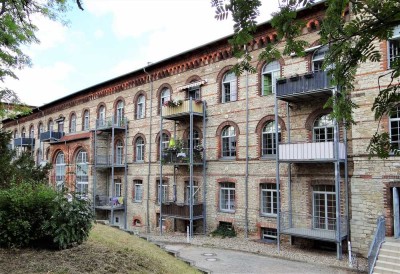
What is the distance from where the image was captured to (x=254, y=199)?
59.0 feet

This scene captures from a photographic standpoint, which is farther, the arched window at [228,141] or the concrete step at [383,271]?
the arched window at [228,141]

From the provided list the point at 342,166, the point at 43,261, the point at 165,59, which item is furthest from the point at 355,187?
the point at 165,59

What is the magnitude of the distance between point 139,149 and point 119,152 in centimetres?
264

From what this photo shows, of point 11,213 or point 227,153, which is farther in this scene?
point 227,153

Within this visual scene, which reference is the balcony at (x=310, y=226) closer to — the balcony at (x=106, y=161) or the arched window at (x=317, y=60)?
the arched window at (x=317, y=60)

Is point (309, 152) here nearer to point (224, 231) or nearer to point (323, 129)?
point (323, 129)

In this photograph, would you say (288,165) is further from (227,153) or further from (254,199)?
(227,153)

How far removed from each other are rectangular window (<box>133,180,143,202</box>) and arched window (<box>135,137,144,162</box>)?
1571 mm

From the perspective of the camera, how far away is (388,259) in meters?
11.5

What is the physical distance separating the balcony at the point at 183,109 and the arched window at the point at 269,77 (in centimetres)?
→ 404

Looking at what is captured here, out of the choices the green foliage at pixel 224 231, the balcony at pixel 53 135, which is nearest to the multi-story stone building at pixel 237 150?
the green foliage at pixel 224 231

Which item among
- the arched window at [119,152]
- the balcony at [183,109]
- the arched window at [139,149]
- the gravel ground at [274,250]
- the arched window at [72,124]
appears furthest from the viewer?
the arched window at [72,124]

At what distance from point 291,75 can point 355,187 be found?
19.8ft

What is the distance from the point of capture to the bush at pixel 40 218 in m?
7.95
